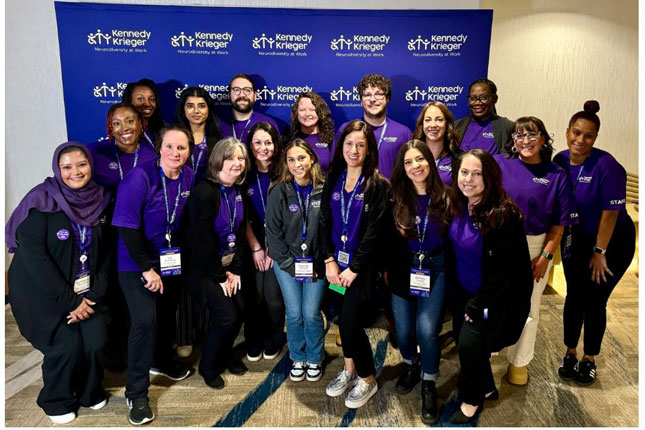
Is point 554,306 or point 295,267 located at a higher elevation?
point 295,267

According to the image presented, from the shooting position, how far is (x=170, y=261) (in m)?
2.59

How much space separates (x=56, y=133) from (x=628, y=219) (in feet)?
13.4

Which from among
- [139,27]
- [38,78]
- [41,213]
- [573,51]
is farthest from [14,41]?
[573,51]

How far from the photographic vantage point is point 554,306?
13.1ft

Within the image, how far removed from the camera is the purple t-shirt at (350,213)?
2.50 m

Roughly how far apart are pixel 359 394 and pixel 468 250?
1.04 m

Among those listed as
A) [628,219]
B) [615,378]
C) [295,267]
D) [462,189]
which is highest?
[462,189]

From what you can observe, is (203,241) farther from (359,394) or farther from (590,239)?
(590,239)

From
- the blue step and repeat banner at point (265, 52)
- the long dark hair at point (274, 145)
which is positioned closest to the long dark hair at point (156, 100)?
the blue step and repeat banner at point (265, 52)

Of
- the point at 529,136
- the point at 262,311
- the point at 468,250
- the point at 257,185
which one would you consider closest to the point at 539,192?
the point at 529,136

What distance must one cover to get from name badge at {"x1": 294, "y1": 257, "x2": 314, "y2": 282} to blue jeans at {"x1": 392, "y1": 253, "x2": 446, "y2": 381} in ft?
1.56

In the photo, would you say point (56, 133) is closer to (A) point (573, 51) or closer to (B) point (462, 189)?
(B) point (462, 189)

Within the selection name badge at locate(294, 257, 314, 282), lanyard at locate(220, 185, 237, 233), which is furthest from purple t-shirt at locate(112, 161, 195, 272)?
name badge at locate(294, 257, 314, 282)

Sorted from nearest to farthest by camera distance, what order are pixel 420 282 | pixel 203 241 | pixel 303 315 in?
pixel 420 282 < pixel 203 241 < pixel 303 315
